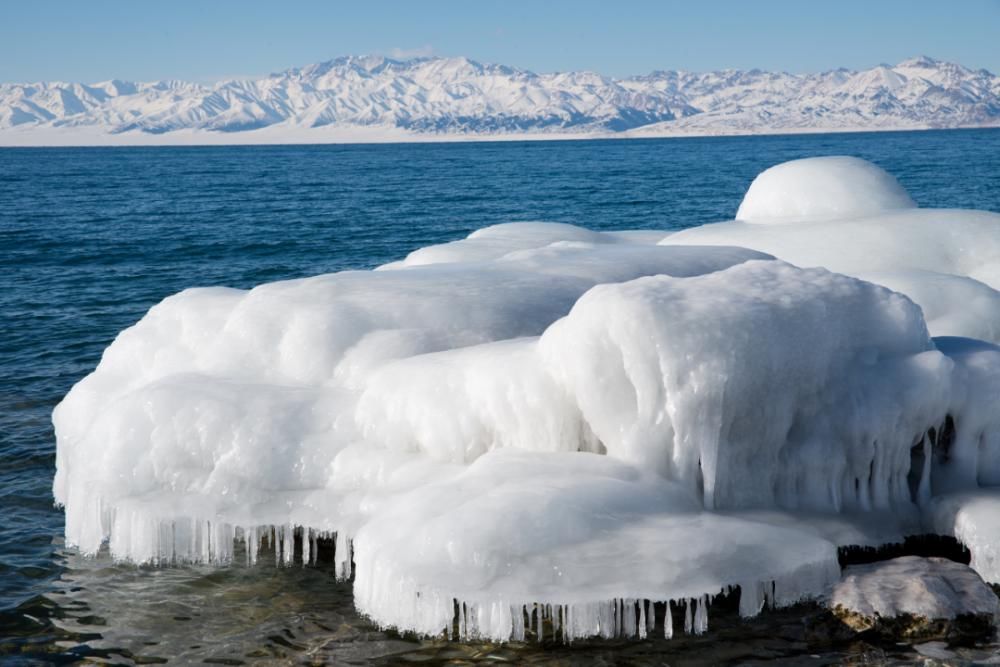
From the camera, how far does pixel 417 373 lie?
7.65 metres

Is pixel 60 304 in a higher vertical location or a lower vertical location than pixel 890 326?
lower

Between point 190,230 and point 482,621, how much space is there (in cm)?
3444

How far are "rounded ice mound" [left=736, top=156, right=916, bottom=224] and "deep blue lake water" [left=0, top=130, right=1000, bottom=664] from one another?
34.3ft

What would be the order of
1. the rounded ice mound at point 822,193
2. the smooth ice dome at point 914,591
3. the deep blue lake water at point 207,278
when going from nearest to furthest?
the smooth ice dome at point 914,591, the deep blue lake water at point 207,278, the rounded ice mound at point 822,193

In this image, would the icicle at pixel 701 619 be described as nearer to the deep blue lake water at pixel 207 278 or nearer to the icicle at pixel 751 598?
the deep blue lake water at pixel 207 278

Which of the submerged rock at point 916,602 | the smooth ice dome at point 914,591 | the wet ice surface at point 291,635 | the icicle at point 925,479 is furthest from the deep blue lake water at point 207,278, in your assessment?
the icicle at point 925,479

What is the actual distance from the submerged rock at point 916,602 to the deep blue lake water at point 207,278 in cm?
27

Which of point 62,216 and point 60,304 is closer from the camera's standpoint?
point 60,304

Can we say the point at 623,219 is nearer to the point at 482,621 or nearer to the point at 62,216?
the point at 62,216

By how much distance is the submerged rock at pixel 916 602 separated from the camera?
6.35 m

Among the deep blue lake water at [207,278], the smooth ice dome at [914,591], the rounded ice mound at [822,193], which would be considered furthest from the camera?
the rounded ice mound at [822,193]

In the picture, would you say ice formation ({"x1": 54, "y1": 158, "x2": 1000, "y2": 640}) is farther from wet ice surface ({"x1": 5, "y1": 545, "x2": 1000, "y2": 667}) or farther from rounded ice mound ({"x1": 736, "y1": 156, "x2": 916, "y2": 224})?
rounded ice mound ({"x1": 736, "y1": 156, "x2": 916, "y2": 224})

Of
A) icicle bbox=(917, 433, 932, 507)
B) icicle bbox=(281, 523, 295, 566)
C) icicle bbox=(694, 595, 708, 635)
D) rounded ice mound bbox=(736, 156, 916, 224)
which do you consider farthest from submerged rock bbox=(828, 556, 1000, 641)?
rounded ice mound bbox=(736, 156, 916, 224)

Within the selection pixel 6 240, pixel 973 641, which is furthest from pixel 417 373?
pixel 6 240
